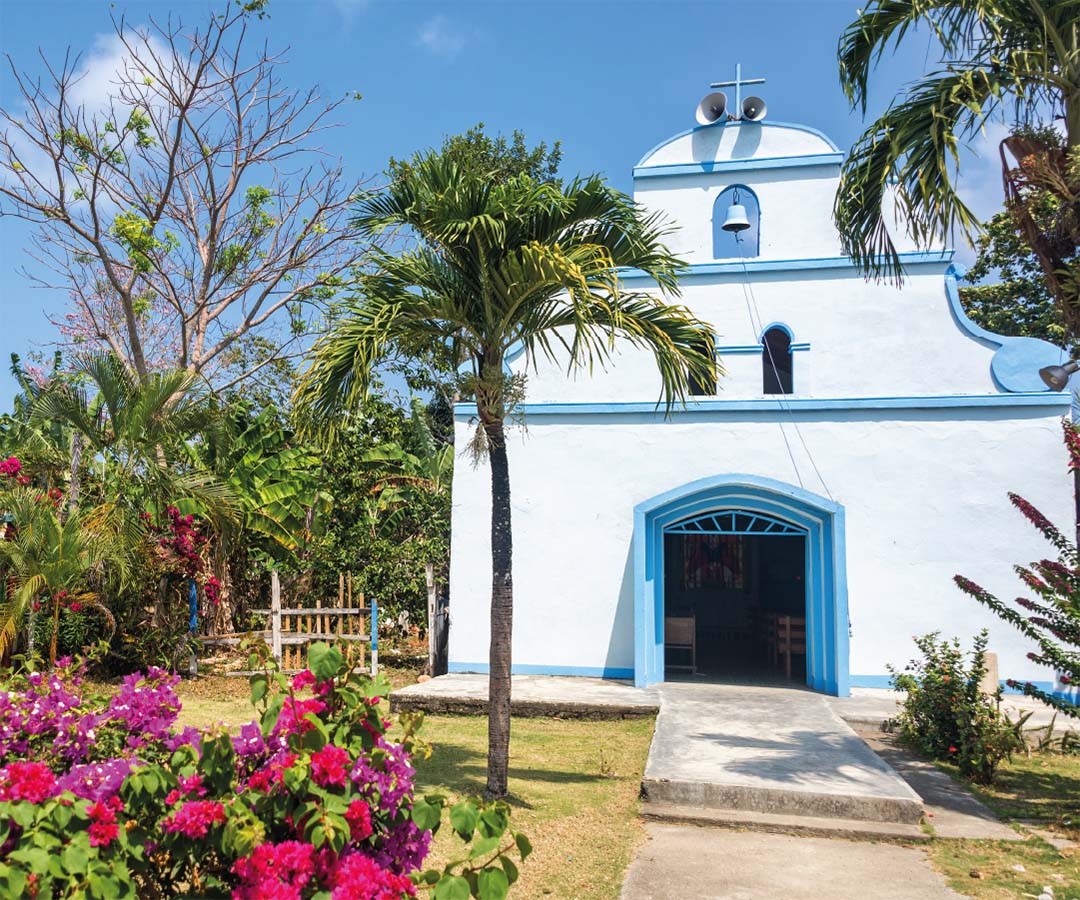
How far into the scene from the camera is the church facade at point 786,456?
12141 mm

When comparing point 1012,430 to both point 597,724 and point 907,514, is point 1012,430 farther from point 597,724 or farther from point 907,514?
point 597,724

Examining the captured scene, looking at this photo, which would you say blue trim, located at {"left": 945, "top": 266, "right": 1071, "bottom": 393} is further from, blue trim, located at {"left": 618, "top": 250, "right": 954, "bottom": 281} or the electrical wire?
the electrical wire

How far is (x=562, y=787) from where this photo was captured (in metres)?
8.02

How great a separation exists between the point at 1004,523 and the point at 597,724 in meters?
5.92

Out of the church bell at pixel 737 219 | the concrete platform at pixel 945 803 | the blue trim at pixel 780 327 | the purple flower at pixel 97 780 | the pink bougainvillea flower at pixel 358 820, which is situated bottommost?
the concrete platform at pixel 945 803

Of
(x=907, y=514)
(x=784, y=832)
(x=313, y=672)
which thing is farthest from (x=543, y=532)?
(x=313, y=672)

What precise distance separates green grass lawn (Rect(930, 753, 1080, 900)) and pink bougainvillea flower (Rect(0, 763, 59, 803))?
204 inches

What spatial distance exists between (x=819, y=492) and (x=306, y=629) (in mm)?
8194

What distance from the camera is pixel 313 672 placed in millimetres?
3529

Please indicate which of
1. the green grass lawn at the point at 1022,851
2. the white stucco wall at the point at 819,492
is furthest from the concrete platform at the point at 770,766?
the white stucco wall at the point at 819,492

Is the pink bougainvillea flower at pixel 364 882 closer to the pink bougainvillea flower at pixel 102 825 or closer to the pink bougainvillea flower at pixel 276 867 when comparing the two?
the pink bougainvillea flower at pixel 276 867

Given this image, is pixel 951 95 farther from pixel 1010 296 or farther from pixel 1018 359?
pixel 1010 296

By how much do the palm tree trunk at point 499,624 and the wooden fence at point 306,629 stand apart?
6.22 metres

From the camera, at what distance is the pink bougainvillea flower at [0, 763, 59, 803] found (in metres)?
3.05
